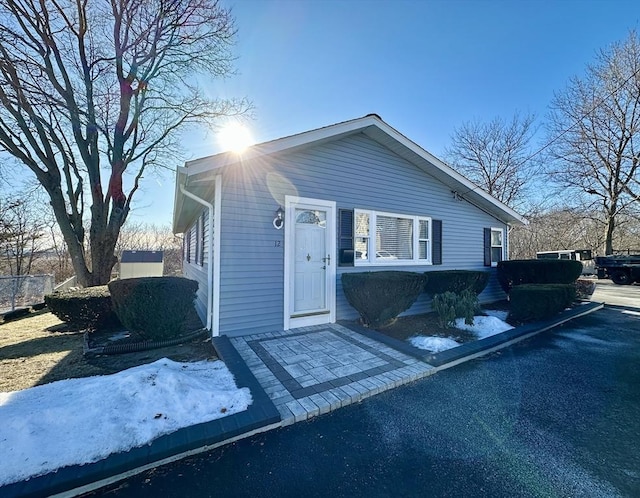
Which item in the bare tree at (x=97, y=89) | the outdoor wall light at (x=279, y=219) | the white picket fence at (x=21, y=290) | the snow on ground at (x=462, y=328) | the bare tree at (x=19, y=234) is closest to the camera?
the snow on ground at (x=462, y=328)

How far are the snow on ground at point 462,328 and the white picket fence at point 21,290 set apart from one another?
36.3 feet

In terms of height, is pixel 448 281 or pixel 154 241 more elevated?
pixel 154 241

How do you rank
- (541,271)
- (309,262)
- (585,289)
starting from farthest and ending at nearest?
(585,289) → (541,271) → (309,262)

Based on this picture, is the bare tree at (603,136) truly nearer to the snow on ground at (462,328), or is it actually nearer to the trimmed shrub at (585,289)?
the trimmed shrub at (585,289)

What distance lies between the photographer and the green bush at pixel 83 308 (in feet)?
18.6

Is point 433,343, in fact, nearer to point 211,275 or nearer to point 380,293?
point 380,293

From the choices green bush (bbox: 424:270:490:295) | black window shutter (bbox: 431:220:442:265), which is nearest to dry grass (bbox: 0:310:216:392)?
green bush (bbox: 424:270:490:295)

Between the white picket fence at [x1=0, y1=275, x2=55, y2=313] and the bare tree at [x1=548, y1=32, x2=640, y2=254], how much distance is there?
89.5 feet

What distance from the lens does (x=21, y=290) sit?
8703mm

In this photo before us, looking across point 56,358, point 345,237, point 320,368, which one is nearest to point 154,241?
point 56,358

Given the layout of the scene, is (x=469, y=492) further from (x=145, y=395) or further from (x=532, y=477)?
(x=145, y=395)

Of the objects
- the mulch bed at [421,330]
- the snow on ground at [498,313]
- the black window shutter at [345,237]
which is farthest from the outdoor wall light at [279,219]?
the snow on ground at [498,313]

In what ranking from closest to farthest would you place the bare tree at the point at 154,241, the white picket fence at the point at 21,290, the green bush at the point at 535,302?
1. the green bush at the point at 535,302
2. the white picket fence at the point at 21,290
3. the bare tree at the point at 154,241

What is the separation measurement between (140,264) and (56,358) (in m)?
14.6
